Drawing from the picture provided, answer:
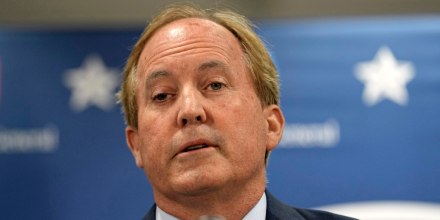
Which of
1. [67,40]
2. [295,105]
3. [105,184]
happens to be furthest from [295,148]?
[67,40]

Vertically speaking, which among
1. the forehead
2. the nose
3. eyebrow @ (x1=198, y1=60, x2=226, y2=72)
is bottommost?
the nose

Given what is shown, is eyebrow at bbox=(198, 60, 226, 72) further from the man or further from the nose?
the nose

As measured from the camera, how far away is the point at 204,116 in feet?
6.33

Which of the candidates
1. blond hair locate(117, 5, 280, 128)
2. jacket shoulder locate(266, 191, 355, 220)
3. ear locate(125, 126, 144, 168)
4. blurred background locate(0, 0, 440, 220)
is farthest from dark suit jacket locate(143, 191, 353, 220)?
blurred background locate(0, 0, 440, 220)

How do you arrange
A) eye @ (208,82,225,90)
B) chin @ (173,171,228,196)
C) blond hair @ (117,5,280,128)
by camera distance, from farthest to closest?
1. blond hair @ (117,5,280,128)
2. eye @ (208,82,225,90)
3. chin @ (173,171,228,196)

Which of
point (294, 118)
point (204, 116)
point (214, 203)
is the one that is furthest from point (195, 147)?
point (294, 118)

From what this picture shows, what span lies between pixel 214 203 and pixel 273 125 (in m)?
0.35

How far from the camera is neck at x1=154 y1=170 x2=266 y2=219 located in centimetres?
199

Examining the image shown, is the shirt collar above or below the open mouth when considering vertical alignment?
below

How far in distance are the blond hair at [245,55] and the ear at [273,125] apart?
24mm

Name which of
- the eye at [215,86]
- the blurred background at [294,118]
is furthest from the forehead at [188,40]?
the blurred background at [294,118]

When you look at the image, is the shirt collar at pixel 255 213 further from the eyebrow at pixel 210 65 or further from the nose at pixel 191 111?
the eyebrow at pixel 210 65

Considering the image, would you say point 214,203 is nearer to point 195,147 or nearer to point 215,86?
point 195,147

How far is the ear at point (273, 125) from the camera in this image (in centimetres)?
220
